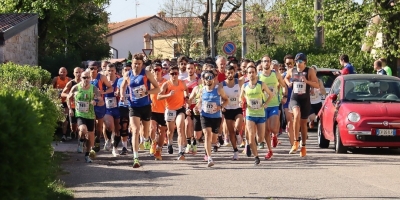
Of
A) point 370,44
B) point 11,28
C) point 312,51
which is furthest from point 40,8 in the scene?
point 370,44

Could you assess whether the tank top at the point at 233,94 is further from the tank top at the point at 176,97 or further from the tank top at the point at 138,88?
the tank top at the point at 138,88

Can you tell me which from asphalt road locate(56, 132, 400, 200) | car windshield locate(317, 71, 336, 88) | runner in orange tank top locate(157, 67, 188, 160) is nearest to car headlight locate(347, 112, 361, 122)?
asphalt road locate(56, 132, 400, 200)

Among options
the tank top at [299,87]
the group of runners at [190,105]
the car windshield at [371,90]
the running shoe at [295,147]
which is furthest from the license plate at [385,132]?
the running shoe at [295,147]

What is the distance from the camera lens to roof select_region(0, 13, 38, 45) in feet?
103

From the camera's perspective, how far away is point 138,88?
1573 cm

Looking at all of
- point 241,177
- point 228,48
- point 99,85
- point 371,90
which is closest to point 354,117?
point 371,90

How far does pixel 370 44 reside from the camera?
103 ft

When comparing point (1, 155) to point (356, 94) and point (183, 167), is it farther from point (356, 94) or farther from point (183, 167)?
point (356, 94)

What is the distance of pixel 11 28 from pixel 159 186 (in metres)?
21.0

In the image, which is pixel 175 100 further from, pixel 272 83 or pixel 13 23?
pixel 13 23

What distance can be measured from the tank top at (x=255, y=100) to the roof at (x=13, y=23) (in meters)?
16.8

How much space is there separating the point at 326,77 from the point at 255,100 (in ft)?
32.7

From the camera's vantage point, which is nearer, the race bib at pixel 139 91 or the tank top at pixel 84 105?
the race bib at pixel 139 91

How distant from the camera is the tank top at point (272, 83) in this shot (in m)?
17.0
